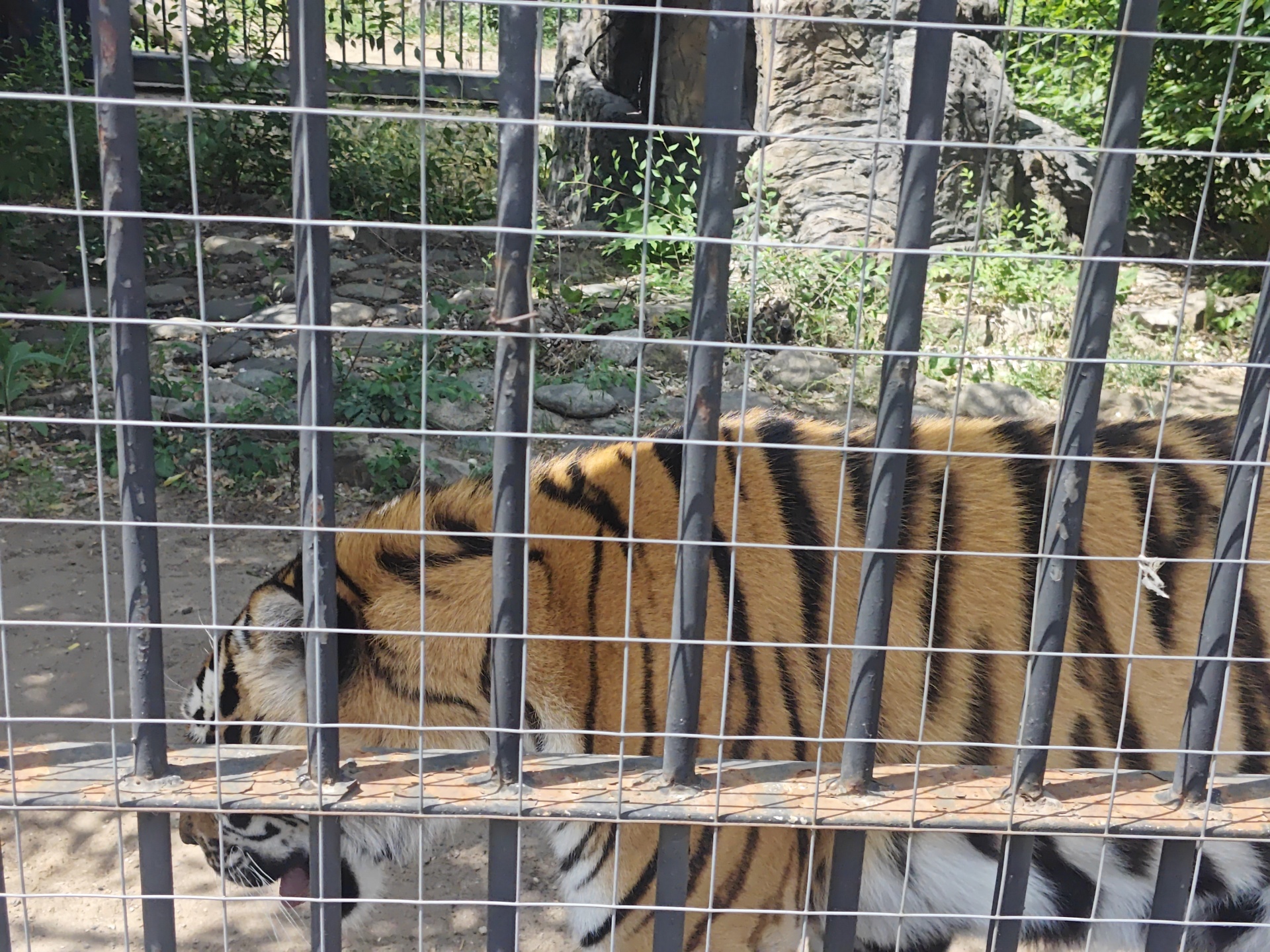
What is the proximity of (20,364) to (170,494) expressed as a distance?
1345mm

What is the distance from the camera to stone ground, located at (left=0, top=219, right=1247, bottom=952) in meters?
3.20

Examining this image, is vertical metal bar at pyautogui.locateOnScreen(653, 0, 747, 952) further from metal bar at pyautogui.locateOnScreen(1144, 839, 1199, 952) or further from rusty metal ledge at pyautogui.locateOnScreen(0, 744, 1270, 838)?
metal bar at pyautogui.locateOnScreen(1144, 839, 1199, 952)

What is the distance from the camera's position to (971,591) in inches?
100

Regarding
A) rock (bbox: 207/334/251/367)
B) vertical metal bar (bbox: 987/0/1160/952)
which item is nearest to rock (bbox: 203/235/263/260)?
rock (bbox: 207/334/251/367)

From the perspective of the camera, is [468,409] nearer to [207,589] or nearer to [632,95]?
[207,589]

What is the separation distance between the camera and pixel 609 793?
189 cm

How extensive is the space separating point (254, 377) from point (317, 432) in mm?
5173

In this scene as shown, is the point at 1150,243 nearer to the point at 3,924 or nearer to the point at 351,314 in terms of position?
the point at 351,314

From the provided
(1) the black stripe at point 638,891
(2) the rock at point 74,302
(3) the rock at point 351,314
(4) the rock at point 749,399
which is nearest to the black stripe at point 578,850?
(1) the black stripe at point 638,891

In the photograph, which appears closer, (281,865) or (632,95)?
(281,865)

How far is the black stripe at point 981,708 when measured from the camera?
2.57 m

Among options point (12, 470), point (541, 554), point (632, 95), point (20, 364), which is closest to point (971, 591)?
point (541, 554)

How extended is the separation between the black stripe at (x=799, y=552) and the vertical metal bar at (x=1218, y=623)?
2.45 ft

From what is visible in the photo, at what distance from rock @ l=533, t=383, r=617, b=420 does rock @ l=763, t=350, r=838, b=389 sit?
41.2 inches
